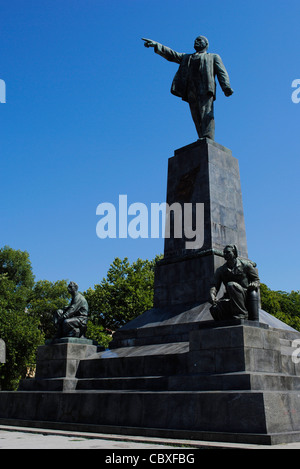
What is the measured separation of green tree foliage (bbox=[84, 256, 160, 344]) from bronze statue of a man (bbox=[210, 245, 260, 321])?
27.4 meters

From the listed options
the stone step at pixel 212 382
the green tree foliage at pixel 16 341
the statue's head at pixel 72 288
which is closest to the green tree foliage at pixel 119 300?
the green tree foliage at pixel 16 341

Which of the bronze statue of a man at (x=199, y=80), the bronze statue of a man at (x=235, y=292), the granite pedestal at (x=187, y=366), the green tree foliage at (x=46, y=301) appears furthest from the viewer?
the green tree foliage at (x=46, y=301)

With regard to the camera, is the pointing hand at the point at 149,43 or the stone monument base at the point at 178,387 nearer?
the stone monument base at the point at 178,387

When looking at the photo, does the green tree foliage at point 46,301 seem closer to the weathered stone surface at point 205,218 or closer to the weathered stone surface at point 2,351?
the weathered stone surface at point 2,351

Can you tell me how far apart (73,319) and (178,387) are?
6.17m

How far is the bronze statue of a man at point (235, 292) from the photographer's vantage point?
36.8ft

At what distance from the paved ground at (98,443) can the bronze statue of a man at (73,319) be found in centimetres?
484

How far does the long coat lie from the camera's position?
17.7 meters

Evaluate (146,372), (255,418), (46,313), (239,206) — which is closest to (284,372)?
(255,418)

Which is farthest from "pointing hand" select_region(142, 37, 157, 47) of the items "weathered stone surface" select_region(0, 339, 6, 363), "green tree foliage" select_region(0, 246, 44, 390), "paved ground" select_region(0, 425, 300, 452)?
"green tree foliage" select_region(0, 246, 44, 390)

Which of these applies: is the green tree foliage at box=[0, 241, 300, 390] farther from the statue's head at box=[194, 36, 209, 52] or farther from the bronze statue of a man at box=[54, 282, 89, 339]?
the statue's head at box=[194, 36, 209, 52]

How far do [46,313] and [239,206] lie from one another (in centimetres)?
4246

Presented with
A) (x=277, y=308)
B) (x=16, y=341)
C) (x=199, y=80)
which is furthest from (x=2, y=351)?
(x=199, y=80)

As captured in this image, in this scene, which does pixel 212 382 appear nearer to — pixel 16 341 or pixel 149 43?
pixel 149 43
